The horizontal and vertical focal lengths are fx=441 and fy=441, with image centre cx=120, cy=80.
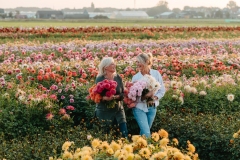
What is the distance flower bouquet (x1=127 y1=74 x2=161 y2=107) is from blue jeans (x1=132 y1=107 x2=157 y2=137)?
0.25 m

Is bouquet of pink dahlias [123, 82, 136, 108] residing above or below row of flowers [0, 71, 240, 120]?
above

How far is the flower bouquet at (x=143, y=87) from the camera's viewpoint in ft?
22.3

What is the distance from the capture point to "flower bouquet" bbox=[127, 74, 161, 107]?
22.3ft

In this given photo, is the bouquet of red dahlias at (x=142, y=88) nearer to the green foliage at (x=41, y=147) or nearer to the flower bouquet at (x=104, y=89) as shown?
the flower bouquet at (x=104, y=89)

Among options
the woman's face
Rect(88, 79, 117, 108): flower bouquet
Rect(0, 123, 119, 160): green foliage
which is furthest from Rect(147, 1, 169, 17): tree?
Rect(0, 123, 119, 160): green foliage

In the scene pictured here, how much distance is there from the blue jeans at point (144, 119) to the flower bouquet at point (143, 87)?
9.9 inches

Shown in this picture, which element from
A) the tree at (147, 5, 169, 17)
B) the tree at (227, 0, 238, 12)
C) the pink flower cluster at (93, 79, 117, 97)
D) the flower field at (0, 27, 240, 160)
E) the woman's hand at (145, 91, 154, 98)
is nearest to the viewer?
the flower field at (0, 27, 240, 160)

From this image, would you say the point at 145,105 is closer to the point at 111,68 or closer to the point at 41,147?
the point at 111,68

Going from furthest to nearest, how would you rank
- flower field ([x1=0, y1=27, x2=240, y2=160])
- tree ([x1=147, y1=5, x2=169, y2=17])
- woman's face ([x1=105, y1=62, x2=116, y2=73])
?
1. tree ([x1=147, y1=5, x2=169, y2=17])
2. woman's face ([x1=105, y1=62, x2=116, y2=73])
3. flower field ([x1=0, y1=27, x2=240, y2=160])

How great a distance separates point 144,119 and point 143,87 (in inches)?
20.7

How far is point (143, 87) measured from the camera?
683 centimetres

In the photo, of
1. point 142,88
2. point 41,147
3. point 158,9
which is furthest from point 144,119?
point 158,9

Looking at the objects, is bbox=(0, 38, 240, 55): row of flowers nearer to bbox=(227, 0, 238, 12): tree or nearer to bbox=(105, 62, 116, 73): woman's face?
bbox=(105, 62, 116, 73): woman's face

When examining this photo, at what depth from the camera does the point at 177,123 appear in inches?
279
